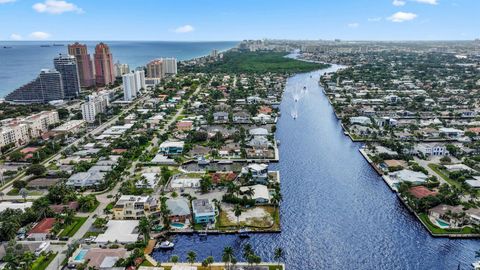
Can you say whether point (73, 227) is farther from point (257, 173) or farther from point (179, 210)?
point (257, 173)

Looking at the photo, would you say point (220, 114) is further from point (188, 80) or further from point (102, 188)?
point (188, 80)

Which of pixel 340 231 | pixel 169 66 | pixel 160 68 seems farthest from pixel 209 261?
pixel 169 66

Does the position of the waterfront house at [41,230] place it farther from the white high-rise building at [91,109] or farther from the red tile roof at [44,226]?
the white high-rise building at [91,109]

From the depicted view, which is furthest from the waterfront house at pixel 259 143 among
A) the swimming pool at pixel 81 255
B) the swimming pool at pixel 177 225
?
the swimming pool at pixel 81 255

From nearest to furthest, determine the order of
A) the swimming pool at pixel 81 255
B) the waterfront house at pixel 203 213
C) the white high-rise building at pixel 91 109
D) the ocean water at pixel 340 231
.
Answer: the swimming pool at pixel 81 255, the ocean water at pixel 340 231, the waterfront house at pixel 203 213, the white high-rise building at pixel 91 109

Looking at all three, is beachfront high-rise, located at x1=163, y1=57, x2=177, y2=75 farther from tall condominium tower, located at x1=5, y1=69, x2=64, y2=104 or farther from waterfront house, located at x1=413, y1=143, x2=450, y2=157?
waterfront house, located at x1=413, y1=143, x2=450, y2=157
